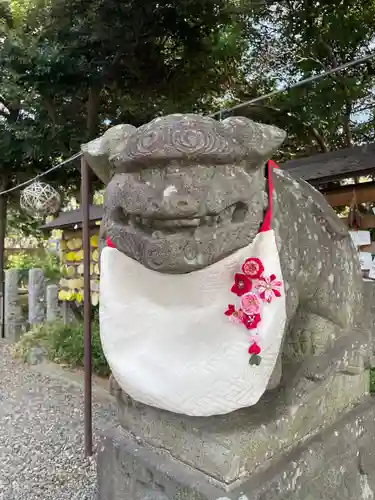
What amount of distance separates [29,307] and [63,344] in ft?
4.45

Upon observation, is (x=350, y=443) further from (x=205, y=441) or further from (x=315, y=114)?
(x=315, y=114)

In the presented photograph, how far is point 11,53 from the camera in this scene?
4367 mm

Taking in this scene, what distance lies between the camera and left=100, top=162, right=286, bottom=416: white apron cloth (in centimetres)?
97

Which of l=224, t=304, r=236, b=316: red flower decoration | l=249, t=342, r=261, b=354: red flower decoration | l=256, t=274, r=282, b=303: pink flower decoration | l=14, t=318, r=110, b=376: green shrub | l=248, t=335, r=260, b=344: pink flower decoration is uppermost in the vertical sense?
l=256, t=274, r=282, b=303: pink flower decoration

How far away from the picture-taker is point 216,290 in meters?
0.99

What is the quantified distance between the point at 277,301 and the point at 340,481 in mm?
672

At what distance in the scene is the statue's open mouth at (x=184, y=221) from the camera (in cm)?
85

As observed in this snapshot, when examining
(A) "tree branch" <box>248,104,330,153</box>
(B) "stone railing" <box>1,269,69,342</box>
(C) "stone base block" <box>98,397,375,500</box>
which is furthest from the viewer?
(B) "stone railing" <box>1,269,69,342</box>

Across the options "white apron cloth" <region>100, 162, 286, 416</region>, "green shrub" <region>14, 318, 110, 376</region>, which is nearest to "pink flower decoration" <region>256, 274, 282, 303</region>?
"white apron cloth" <region>100, 162, 286, 416</region>

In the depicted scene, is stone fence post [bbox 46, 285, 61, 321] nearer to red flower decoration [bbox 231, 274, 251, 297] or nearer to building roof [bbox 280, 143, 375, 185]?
building roof [bbox 280, 143, 375, 185]

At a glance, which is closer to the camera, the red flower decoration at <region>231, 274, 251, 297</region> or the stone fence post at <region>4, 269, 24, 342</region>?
the red flower decoration at <region>231, 274, 251, 297</region>

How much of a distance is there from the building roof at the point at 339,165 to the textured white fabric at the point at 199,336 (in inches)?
65.7

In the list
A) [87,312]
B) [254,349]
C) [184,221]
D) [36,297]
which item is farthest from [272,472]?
[36,297]

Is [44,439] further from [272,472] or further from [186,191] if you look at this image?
[186,191]
